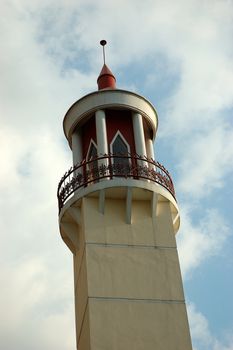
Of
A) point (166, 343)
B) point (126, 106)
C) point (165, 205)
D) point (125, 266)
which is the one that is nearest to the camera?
point (166, 343)

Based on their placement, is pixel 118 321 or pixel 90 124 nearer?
pixel 118 321

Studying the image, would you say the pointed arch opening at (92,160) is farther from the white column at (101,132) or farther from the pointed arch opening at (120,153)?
the pointed arch opening at (120,153)

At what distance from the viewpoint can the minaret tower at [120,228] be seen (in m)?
19.0

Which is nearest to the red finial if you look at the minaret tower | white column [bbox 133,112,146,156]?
the minaret tower

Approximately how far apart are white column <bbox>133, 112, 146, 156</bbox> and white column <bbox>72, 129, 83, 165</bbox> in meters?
2.28

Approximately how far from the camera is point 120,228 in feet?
69.8

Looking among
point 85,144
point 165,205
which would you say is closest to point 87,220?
point 165,205

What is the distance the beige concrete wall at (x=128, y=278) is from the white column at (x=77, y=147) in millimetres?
2819

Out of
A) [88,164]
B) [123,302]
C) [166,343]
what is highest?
[88,164]

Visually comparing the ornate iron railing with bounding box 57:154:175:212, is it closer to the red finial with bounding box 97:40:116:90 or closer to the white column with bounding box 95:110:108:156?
the white column with bounding box 95:110:108:156

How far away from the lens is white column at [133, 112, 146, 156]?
23250 millimetres

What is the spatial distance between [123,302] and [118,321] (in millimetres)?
675

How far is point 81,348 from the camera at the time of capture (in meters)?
19.5

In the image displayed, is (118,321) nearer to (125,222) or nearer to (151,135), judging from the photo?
(125,222)
